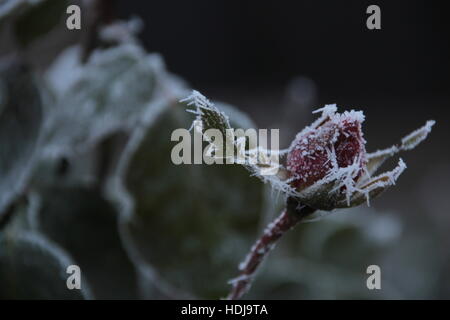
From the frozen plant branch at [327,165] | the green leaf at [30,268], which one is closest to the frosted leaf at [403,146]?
the frozen plant branch at [327,165]

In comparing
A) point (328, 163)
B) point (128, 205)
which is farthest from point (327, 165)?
point (128, 205)

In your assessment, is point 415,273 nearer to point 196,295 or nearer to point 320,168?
point 196,295

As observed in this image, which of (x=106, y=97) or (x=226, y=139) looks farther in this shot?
(x=106, y=97)

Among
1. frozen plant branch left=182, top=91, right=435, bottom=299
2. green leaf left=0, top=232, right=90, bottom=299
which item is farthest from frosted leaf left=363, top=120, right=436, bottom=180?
green leaf left=0, top=232, right=90, bottom=299

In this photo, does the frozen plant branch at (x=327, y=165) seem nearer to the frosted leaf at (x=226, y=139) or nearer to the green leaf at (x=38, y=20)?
the frosted leaf at (x=226, y=139)

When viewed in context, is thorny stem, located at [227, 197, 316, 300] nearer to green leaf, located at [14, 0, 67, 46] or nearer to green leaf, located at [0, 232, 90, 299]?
green leaf, located at [0, 232, 90, 299]

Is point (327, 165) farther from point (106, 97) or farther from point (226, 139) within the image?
point (106, 97)
